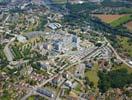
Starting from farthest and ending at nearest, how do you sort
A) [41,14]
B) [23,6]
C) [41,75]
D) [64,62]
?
1. [23,6]
2. [41,14]
3. [64,62]
4. [41,75]

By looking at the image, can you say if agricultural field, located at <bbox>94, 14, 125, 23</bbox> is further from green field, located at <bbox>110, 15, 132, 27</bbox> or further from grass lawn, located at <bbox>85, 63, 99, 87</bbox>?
grass lawn, located at <bbox>85, 63, 99, 87</bbox>

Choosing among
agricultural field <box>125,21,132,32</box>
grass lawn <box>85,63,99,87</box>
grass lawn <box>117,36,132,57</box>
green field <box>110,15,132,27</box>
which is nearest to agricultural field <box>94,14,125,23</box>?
green field <box>110,15,132,27</box>

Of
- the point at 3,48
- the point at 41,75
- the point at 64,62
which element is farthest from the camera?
the point at 3,48

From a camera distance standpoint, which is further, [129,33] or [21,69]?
[129,33]

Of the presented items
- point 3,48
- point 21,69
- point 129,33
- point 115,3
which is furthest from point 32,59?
point 115,3

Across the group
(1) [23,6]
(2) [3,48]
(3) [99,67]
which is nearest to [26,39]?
(2) [3,48]

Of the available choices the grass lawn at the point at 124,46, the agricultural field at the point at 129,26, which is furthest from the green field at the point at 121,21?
the grass lawn at the point at 124,46

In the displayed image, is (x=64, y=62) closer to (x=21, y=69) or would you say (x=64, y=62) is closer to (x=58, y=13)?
(x=21, y=69)

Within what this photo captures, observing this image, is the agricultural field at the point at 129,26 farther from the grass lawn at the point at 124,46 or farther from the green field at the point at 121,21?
the grass lawn at the point at 124,46

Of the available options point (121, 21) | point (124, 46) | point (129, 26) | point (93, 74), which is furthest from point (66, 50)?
point (121, 21)
